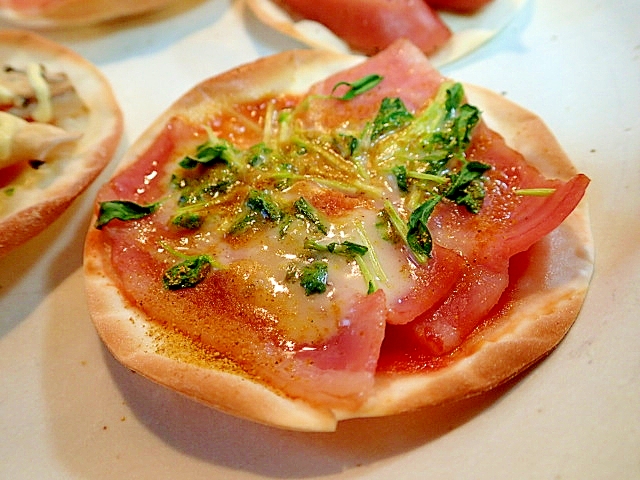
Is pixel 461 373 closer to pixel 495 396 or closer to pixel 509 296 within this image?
pixel 495 396

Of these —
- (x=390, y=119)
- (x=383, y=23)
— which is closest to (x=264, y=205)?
(x=390, y=119)

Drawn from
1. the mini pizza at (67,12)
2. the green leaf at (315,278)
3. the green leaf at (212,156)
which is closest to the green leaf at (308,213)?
the green leaf at (315,278)

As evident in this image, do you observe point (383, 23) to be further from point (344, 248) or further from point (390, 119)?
point (344, 248)

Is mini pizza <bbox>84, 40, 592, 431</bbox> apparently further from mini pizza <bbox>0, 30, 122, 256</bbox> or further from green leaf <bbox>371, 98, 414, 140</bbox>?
mini pizza <bbox>0, 30, 122, 256</bbox>

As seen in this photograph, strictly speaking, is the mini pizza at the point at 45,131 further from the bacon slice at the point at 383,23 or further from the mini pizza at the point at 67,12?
the bacon slice at the point at 383,23

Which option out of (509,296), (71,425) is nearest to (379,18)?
(509,296)
